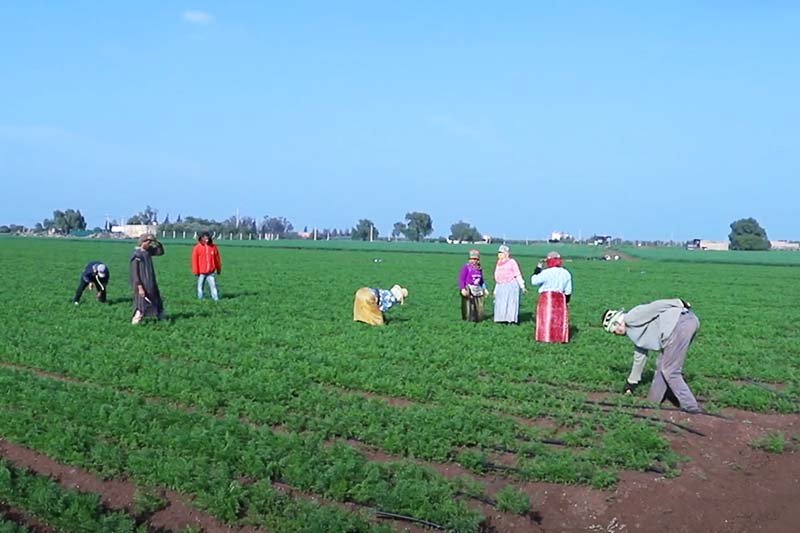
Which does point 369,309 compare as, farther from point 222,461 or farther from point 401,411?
point 222,461

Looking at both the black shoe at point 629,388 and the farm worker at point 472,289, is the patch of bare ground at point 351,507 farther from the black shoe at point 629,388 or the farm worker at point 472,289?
the farm worker at point 472,289

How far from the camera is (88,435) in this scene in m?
7.80

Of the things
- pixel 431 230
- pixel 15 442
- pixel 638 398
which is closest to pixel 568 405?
pixel 638 398

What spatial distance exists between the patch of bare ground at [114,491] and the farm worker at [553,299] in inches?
336

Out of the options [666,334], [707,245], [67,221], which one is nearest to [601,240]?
[707,245]

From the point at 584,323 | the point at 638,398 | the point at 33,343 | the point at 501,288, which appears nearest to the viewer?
the point at 638,398

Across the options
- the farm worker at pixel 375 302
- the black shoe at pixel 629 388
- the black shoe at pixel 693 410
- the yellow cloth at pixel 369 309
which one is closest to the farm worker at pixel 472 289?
the farm worker at pixel 375 302

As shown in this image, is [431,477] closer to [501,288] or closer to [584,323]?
[501,288]

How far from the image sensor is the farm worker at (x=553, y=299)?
46.3ft

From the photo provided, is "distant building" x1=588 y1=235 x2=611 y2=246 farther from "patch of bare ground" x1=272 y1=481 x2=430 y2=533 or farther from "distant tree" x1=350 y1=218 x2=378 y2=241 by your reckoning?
"patch of bare ground" x1=272 y1=481 x2=430 y2=533

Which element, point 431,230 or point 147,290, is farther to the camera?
point 431,230

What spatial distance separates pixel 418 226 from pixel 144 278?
132 meters

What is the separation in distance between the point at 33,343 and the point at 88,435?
5.64 meters

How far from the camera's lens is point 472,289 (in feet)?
55.4
